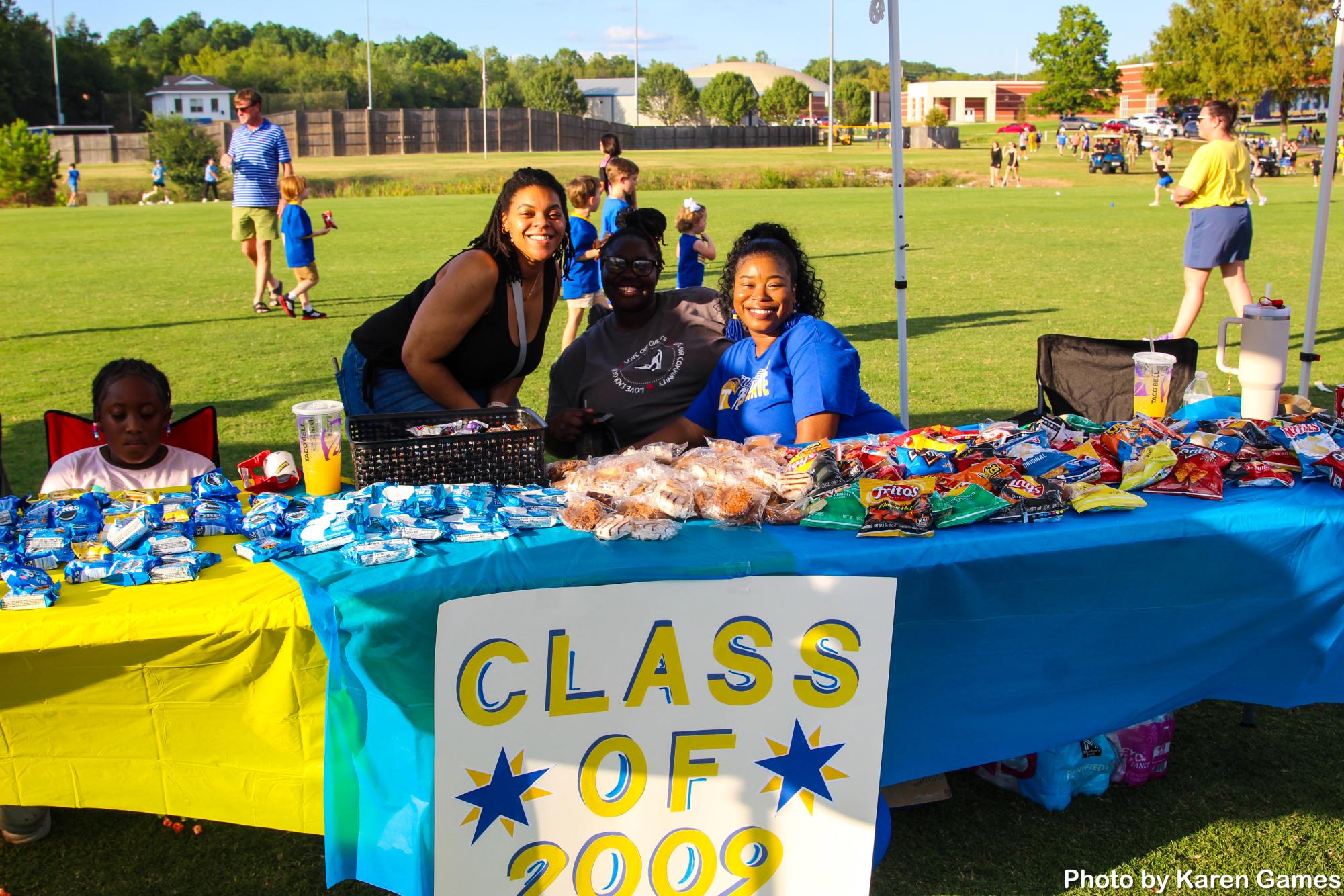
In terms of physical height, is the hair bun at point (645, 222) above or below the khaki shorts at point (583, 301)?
above

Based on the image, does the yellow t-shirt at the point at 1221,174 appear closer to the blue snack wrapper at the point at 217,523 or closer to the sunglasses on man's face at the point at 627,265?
the sunglasses on man's face at the point at 627,265

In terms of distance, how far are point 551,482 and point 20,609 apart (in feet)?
4.21

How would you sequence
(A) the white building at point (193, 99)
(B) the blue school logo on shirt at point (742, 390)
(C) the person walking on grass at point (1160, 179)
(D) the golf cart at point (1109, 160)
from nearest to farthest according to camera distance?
1. (B) the blue school logo on shirt at point (742, 390)
2. (C) the person walking on grass at point (1160, 179)
3. (D) the golf cart at point (1109, 160)
4. (A) the white building at point (193, 99)

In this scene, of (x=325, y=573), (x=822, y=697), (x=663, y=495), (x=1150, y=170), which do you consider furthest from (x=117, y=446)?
(x=1150, y=170)

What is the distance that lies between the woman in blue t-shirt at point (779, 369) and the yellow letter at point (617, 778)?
4.16 ft

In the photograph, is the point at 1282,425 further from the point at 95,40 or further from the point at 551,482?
the point at 95,40

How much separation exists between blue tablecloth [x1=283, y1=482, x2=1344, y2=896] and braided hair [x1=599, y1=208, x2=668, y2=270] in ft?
5.60

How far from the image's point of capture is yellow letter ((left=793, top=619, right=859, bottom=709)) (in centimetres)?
244

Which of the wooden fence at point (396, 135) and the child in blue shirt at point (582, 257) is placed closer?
the child in blue shirt at point (582, 257)

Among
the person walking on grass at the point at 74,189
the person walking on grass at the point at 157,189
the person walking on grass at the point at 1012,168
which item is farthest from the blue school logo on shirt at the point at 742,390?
the person walking on grass at the point at 157,189

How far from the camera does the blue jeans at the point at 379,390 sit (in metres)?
3.83

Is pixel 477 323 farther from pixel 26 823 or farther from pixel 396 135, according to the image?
pixel 396 135

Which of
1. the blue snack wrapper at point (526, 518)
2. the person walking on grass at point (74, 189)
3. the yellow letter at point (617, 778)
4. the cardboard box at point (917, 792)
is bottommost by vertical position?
the cardboard box at point (917, 792)

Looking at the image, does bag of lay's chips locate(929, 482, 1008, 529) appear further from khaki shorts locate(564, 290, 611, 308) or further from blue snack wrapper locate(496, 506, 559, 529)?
khaki shorts locate(564, 290, 611, 308)
